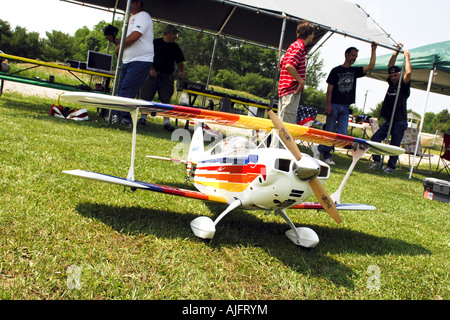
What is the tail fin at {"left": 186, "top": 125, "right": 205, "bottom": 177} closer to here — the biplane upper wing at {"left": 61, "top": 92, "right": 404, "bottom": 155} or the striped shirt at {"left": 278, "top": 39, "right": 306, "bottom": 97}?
the biplane upper wing at {"left": 61, "top": 92, "right": 404, "bottom": 155}

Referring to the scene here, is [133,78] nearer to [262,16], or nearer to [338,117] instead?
[338,117]

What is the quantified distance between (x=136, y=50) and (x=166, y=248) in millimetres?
5877

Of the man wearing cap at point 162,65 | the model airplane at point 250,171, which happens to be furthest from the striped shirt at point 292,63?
the man wearing cap at point 162,65

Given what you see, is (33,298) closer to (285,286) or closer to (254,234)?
(285,286)

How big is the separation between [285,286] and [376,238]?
1967 mm

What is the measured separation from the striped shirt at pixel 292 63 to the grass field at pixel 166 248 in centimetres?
277

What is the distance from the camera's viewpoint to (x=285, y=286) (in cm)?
248

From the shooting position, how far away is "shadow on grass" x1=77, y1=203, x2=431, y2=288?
2.92 metres

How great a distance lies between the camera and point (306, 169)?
2549 mm

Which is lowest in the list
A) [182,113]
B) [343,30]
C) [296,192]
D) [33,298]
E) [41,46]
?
[33,298]

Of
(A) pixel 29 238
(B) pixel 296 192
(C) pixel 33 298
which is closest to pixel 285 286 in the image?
(B) pixel 296 192

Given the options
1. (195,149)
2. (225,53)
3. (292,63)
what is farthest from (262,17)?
(225,53)

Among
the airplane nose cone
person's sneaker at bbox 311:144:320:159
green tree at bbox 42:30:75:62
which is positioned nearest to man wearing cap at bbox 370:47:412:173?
person's sneaker at bbox 311:144:320:159

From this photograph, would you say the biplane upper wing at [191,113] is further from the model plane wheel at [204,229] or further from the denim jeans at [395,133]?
the denim jeans at [395,133]
